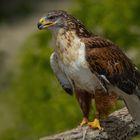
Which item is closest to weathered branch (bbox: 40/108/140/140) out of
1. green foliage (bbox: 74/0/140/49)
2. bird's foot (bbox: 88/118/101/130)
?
bird's foot (bbox: 88/118/101/130)

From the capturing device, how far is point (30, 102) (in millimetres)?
15617

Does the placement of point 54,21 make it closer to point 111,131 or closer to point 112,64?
point 112,64

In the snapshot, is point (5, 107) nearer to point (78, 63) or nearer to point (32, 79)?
point (32, 79)

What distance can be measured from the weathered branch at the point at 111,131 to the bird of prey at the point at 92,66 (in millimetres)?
91

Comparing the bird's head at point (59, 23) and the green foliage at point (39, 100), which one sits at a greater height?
the green foliage at point (39, 100)

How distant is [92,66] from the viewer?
825 cm

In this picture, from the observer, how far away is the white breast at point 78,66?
8172 mm

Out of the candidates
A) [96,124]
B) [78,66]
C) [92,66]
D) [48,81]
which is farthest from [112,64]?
[48,81]

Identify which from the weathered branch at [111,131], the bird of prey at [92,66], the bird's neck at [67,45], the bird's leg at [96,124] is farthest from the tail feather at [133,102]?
the bird's neck at [67,45]

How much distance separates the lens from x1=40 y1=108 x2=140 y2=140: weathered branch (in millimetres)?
8258

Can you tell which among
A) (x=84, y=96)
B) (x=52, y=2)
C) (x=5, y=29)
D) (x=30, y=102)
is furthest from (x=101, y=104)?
(x=52, y=2)

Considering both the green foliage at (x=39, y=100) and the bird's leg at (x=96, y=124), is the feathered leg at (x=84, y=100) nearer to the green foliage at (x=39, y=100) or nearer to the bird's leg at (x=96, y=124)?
the bird's leg at (x=96, y=124)

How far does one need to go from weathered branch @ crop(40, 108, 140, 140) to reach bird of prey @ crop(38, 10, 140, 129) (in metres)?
0.09

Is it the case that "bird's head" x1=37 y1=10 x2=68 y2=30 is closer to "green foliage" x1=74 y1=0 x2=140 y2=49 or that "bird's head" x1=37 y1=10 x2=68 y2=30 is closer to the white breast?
the white breast
